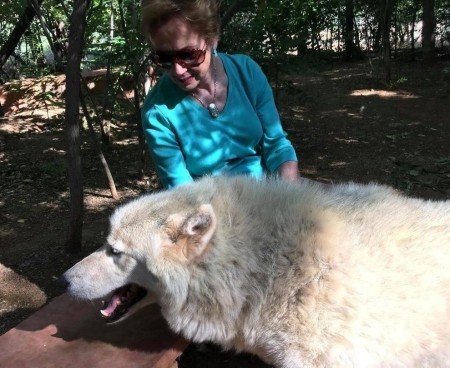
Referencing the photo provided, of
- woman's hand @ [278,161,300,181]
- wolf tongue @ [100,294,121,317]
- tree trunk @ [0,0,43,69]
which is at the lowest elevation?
wolf tongue @ [100,294,121,317]

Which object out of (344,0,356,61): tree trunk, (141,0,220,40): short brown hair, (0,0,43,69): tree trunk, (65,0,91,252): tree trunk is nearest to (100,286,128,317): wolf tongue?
(141,0,220,40): short brown hair

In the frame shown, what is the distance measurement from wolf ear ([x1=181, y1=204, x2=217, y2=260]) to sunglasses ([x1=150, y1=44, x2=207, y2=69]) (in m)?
0.99

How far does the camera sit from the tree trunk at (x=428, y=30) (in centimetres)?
1198

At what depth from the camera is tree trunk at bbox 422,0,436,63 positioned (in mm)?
11984

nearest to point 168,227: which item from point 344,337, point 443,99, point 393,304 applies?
point 344,337

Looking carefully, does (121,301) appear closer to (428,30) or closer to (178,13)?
(178,13)

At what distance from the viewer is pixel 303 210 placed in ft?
6.82

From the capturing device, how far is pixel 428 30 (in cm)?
1234

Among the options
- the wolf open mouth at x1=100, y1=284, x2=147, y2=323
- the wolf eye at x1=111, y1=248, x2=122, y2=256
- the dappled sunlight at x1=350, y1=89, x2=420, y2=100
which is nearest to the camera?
the wolf eye at x1=111, y1=248, x2=122, y2=256

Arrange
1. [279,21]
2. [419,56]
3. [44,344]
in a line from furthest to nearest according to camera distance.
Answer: [419,56]
[279,21]
[44,344]

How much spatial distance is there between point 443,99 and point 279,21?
4629 millimetres

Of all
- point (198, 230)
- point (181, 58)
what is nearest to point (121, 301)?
point (198, 230)

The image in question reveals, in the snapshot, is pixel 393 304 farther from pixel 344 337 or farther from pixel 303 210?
pixel 303 210

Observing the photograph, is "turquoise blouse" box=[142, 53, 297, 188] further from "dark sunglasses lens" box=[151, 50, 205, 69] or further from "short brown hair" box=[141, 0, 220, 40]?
"short brown hair" box=[141, 0, 220, 40]
